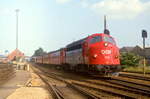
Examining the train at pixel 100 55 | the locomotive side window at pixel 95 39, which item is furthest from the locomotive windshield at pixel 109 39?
the locomotive side window at pixel 95 39

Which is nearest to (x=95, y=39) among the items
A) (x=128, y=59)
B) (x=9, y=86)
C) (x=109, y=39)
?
(x=109, y=39)

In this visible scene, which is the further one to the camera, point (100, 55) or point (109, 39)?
point (109, 39)

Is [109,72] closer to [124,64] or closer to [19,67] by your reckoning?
[124,64]

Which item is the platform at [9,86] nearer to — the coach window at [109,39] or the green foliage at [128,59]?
the coach window at [109,39]

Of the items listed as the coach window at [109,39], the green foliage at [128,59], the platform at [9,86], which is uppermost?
the coach window at [109,39]

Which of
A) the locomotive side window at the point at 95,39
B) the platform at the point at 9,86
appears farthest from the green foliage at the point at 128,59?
the platform at the point at 9,86

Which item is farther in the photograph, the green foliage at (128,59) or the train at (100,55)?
the green foliage at (128,59)

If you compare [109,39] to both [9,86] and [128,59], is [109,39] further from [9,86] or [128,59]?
[128,59]

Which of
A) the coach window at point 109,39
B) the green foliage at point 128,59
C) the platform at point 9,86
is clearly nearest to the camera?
the platform at point 9,86

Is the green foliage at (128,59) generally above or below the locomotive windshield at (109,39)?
below

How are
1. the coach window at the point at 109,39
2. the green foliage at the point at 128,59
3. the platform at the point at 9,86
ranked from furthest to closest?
the green foliage at the point at 128,59 < the coach window at the point at 109,39 < the platform at the point at 9,86

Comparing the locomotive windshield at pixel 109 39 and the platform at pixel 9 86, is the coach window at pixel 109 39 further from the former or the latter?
the platform at pixel 9 86

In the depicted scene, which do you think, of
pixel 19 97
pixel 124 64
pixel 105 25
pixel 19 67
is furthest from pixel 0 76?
pixel 105 25


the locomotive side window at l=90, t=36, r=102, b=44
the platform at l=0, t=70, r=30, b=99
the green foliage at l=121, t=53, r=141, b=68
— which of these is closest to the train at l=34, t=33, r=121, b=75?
the locomotive side window at l=90, t=36, r=102, b=44
